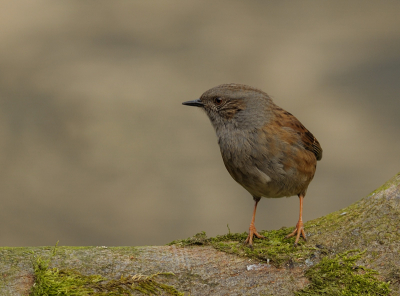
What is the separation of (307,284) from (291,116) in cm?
199

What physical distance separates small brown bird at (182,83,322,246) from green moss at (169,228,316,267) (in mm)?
196

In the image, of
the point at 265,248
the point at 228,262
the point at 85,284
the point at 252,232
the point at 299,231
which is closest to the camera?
the point at 85,284

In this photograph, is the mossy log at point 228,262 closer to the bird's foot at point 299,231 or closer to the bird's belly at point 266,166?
the bird's foot at point 299,231

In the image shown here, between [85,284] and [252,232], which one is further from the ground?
[252,232]

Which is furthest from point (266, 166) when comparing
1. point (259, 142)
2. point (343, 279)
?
point (343, 279)

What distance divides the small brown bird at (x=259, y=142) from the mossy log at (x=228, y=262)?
0.45 m

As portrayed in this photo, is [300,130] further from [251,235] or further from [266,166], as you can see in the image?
[251,235]

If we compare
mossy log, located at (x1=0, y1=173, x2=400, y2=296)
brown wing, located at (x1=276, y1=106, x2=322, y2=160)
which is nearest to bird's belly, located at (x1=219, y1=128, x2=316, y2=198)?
brown wing, located at (x1=276, y1=106, x2=322, y2=160)

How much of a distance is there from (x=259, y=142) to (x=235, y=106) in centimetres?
53

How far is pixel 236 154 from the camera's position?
13.4ft

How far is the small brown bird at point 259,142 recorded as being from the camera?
3992 mm

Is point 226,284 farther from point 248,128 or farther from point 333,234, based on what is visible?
point 248,128

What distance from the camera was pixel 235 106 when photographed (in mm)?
4355

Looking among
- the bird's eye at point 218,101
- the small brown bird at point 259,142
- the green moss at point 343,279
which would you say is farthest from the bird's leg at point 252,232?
the bird's eye at point 218,101
